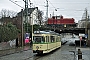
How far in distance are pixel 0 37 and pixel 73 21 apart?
1734 inches

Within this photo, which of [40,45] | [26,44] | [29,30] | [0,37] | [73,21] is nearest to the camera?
[40,45]

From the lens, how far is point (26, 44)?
5269 cm

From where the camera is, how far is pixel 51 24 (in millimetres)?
74875

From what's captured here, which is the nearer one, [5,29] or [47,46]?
[47,46]

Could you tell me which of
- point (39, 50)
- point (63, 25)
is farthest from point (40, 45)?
point (63, 25)

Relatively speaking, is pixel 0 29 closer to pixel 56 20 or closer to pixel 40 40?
pixel 40 40

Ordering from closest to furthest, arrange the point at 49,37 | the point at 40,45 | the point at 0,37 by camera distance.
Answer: the point at 40,45, the point at 49,37, the point at 0,37

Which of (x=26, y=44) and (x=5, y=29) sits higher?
(x=5, y=29)

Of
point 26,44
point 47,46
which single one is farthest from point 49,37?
point 26,44

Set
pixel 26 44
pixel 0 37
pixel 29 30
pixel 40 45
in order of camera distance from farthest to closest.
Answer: pixel 29 30 < pixel 26 44 < pixel 0 37 < pixel 40 45

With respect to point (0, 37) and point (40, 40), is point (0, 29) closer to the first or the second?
point (0, 37)

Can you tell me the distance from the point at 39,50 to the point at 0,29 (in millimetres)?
9182

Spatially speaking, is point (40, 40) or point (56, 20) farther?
point (56, 20)

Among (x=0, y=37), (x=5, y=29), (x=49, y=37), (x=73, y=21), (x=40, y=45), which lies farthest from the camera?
(x=73, y=21)
